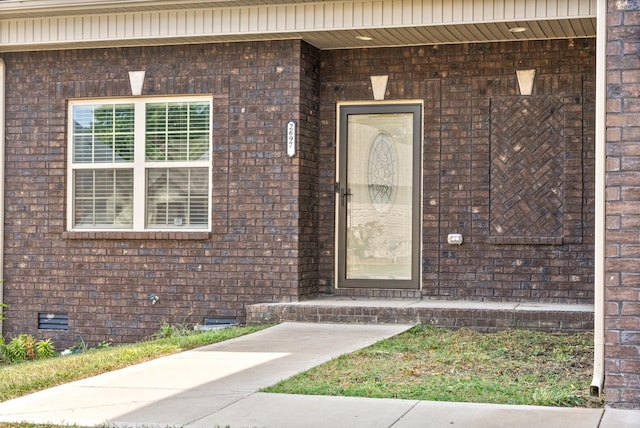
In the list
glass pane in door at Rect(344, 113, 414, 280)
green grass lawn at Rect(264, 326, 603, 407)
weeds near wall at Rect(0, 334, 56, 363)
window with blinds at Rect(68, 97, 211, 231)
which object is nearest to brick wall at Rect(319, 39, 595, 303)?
glass pane in door at Rect(344, 113, 414, 280)

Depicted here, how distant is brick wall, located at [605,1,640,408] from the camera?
20.3ft

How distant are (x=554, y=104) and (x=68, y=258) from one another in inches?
240

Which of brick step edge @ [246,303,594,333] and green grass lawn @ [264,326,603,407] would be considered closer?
green grass lawn @ [264,326,603,407]

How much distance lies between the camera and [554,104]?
441 inches

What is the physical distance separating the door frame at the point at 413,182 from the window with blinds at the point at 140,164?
1563mm

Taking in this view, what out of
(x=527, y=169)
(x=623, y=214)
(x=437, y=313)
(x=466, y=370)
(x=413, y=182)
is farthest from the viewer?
(x=413, y=182)

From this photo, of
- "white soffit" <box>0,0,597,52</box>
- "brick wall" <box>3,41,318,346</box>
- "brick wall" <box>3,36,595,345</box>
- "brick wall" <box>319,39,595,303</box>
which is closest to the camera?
"white soffit" <box>0,0,597,52</box>

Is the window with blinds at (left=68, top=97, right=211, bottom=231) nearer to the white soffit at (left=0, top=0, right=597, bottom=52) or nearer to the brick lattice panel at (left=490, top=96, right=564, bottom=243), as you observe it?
the white soffit at (left=0, top=0, right=597, bottom=52)

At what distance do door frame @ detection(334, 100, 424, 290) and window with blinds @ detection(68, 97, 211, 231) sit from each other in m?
1.56

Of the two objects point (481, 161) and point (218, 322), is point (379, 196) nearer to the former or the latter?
point (481, 161)

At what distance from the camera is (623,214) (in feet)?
20.4

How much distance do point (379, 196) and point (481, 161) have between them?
1286 millimetres

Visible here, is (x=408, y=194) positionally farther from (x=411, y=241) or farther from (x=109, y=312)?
(x=109, y=312)

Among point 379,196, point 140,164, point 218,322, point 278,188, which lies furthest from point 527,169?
point 140,164
